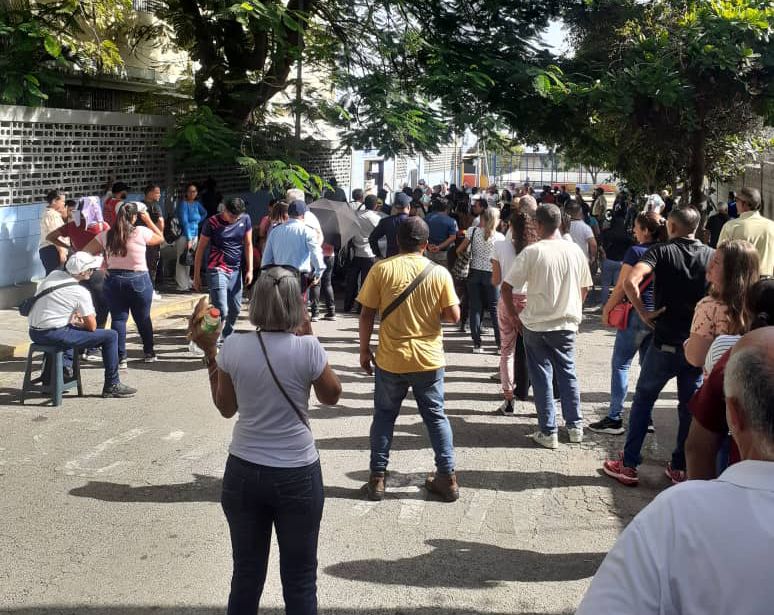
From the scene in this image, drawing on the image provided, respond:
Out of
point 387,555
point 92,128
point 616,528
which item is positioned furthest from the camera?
point 92,128

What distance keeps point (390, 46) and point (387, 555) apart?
42.8 ft

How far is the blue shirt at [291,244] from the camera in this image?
992 centimetres

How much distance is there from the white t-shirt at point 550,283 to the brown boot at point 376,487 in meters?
1.78

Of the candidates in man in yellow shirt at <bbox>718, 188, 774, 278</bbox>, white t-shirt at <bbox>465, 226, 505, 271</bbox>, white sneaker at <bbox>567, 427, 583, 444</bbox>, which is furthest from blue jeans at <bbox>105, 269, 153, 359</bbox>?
man in yellow shirt at <bbox>718, 188, 774, 278</bbox>

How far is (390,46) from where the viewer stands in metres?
16.7

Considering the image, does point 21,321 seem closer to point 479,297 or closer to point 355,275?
point 355,275

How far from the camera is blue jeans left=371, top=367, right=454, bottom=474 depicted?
5.75 meters

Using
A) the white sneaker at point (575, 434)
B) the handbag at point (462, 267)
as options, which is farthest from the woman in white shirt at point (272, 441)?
the handbag at point (462, 267)

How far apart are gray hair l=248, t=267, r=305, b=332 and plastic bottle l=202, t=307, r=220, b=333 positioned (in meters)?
0.14

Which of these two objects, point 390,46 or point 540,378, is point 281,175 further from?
point 540,378

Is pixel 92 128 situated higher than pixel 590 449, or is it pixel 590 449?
pixel 92 128

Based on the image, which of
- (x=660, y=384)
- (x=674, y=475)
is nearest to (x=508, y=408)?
(x=674, y=475)

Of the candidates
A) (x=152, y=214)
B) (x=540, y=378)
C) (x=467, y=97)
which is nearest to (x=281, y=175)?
(x=152, y=214)

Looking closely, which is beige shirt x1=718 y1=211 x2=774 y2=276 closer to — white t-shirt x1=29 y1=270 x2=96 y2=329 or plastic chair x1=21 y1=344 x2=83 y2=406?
white t-shirt x1=29 y1=270 x2=96 y2=329
